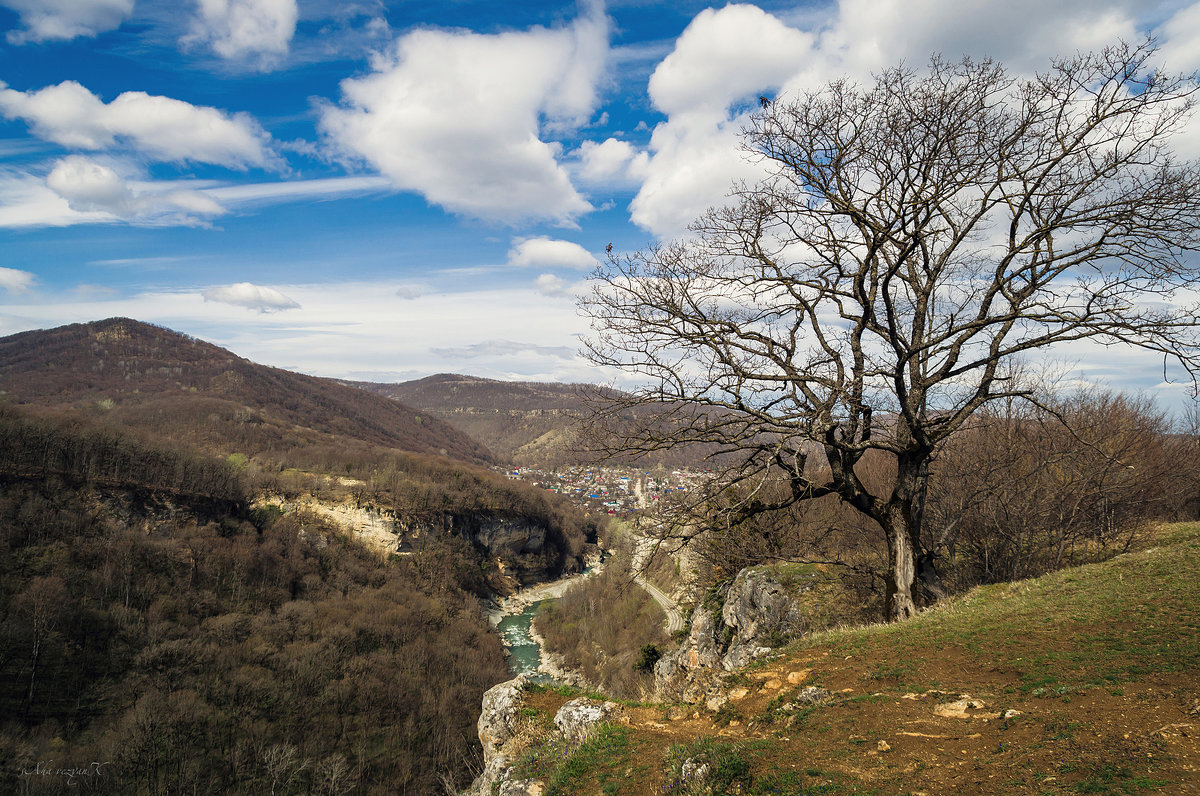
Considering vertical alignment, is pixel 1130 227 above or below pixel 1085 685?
above

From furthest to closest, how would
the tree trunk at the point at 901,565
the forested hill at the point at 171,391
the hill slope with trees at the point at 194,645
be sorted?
1. the forested hill at the point at 171,391
2. the hill slope with trees at the point at 194,645
3. the tree trunk at the point at 901,565

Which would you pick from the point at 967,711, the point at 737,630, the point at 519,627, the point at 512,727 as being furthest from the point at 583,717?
the point at 519,627

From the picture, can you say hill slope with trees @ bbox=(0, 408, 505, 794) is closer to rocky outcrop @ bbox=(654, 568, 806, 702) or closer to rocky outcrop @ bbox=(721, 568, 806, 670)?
rocky outcrop @ bbox=(654, 568, 806, 702)


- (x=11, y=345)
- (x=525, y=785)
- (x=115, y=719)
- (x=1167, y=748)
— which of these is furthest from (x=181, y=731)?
(x=11, y=345)

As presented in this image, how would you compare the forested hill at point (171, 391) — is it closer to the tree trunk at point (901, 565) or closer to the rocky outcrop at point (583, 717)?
the rocky outcrop at point (583, 717)

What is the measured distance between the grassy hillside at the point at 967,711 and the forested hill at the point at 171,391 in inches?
5220

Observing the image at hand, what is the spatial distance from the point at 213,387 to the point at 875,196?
204028 mm

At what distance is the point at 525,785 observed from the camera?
7.27 metres

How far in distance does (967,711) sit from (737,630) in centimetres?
744

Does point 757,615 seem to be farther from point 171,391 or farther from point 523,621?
point 171,391

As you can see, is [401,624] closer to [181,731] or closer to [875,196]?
→ [181,731]

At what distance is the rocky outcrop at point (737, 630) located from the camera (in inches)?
396

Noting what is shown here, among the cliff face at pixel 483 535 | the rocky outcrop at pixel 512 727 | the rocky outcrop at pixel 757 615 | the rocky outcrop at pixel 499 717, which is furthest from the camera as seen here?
the cliff face at pixel 483 535

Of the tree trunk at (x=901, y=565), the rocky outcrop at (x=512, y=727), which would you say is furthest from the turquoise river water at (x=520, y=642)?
the tree trunk at (x=901, y=565)
